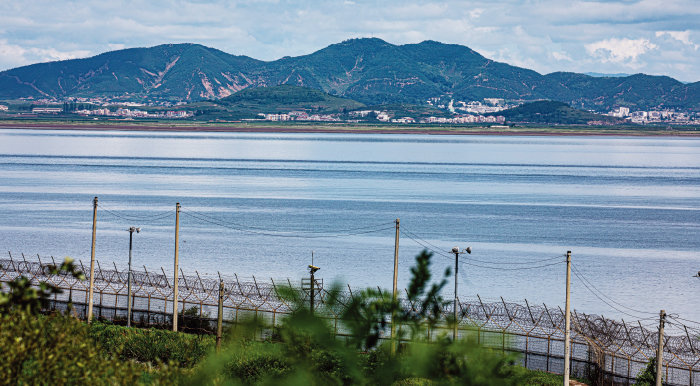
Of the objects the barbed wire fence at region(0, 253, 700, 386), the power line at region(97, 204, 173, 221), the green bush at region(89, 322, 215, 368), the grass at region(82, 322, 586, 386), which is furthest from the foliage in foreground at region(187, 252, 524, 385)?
the power line at region(97, 204, 173, 221)

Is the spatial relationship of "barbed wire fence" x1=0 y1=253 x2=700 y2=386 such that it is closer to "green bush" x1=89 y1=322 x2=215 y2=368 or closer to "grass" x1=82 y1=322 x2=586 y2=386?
"grass" x1=82 y1=322 x2=586 y2=386

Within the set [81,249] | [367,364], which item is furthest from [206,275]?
[367,364]

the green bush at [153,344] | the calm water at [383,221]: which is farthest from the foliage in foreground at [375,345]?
the calm water at [383,221]

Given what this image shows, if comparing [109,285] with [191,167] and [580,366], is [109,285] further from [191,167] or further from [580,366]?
[191,167]

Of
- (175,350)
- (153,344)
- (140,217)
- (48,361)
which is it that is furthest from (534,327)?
(140,217)

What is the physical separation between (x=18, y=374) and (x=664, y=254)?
64705 millimetres

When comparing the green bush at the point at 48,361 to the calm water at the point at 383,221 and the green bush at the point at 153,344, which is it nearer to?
the green bush at the point at 153,344

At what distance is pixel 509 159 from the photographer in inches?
7657

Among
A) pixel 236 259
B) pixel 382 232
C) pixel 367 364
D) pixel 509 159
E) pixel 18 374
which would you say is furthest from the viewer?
pixel 509 159

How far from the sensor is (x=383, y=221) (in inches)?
3435

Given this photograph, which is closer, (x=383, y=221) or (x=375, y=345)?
(x=375, y=345)

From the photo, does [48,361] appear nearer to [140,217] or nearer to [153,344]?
[153,344]

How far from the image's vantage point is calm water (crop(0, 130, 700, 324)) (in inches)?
2442

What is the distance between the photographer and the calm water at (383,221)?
62.0m
